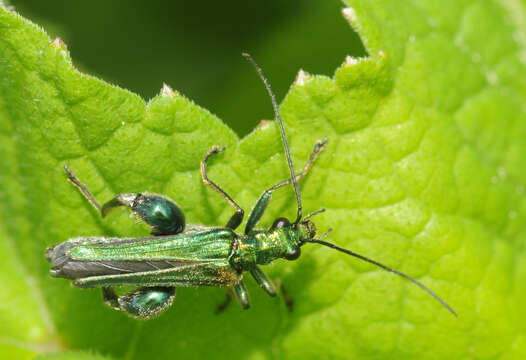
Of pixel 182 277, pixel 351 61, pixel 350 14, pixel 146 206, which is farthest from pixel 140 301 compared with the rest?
→ pixel 350 14

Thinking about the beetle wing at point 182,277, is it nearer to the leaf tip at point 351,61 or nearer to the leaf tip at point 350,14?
the leaf tip at point 351,61

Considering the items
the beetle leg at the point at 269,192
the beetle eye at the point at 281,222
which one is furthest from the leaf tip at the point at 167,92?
the beetle eye at the point at 281,222

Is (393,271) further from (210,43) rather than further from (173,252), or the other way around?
(210,43)

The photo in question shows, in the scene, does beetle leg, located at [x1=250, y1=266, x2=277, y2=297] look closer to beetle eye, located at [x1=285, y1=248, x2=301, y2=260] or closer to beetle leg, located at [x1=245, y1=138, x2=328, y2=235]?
beetle eye, located at [x1=285, y1=248, x2=301, y2=260]

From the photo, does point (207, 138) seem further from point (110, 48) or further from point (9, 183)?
point (110, 48)

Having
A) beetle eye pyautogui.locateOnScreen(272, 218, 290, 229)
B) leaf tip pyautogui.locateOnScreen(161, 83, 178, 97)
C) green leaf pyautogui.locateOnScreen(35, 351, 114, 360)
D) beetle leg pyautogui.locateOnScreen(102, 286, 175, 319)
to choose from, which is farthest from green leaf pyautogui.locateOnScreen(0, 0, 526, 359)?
green leaf pyautogui.locateOnScreen(35, 351, 114, 360)

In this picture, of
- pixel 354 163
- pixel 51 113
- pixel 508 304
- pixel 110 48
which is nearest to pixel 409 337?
pixel 508 304
